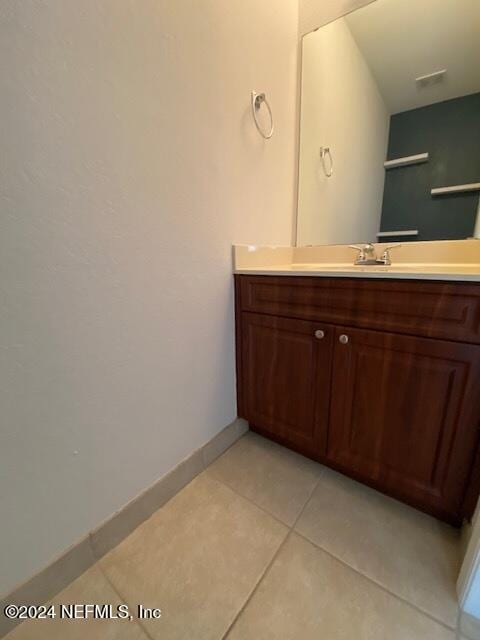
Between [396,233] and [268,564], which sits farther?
[396,233]

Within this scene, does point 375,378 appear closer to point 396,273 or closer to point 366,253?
point 396,273

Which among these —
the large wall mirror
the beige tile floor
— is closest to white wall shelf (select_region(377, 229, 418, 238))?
the large wall mirror

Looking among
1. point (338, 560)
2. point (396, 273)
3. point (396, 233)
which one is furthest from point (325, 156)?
point (338, 560)

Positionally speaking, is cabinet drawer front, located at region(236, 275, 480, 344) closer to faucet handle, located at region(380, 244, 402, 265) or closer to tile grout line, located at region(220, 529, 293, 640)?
faucet handle, located at region(380, 244, 402, 265)

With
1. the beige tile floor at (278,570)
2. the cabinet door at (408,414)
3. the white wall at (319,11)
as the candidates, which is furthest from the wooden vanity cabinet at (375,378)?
the white wall at (319,11)

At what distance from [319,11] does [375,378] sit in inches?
64.2

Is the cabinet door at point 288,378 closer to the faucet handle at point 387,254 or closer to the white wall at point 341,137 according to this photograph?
the faucet handle at point 387,254

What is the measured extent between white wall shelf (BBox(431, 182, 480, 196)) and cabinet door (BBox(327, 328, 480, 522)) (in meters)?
0.71

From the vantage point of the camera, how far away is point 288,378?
1091mm

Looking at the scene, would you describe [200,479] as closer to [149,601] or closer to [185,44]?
[149,601]

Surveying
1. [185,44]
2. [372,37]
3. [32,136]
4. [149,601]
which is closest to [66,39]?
[32,136]

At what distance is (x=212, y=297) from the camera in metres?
1.06

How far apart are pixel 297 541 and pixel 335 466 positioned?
33cm

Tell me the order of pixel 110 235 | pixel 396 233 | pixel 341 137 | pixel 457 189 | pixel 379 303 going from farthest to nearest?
pixel 341 137, pixel 396 233, pixel 457 189, pixel 379 303, pixel 110 235
